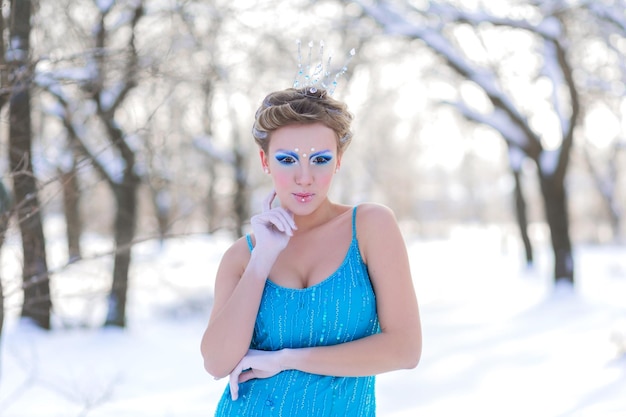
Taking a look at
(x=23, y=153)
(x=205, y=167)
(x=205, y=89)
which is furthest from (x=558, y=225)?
(x=205, y=167)

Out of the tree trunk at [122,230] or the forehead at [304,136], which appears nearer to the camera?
the forehead at [304,136]

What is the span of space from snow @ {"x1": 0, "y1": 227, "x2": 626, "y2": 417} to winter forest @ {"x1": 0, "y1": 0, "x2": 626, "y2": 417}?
40 mm

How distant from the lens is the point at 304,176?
6.30 ft

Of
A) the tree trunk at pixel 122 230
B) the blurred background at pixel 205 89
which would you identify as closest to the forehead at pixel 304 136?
the blurred background at pixel 205 89

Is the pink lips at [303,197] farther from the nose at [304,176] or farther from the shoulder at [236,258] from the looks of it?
the shoulder at [236,258]

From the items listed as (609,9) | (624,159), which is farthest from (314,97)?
(624,159)

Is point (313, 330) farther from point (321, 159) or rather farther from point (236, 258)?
point (321, 159)

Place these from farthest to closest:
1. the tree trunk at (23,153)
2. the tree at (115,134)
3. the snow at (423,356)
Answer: the tree at (115,134), the snow at (423,356), the tree trunk at (23,153)

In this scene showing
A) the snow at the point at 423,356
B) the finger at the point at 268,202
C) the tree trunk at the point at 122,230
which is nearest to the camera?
the finger at the point at 268,202

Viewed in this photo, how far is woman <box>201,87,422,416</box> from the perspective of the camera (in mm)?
1812

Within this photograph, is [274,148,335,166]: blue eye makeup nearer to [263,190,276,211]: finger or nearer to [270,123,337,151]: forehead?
[270,123,337,151]: forehead

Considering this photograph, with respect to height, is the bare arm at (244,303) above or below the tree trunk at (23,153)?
below

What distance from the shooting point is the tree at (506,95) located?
970cm

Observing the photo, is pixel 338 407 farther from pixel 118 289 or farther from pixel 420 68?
pixel 420 68
